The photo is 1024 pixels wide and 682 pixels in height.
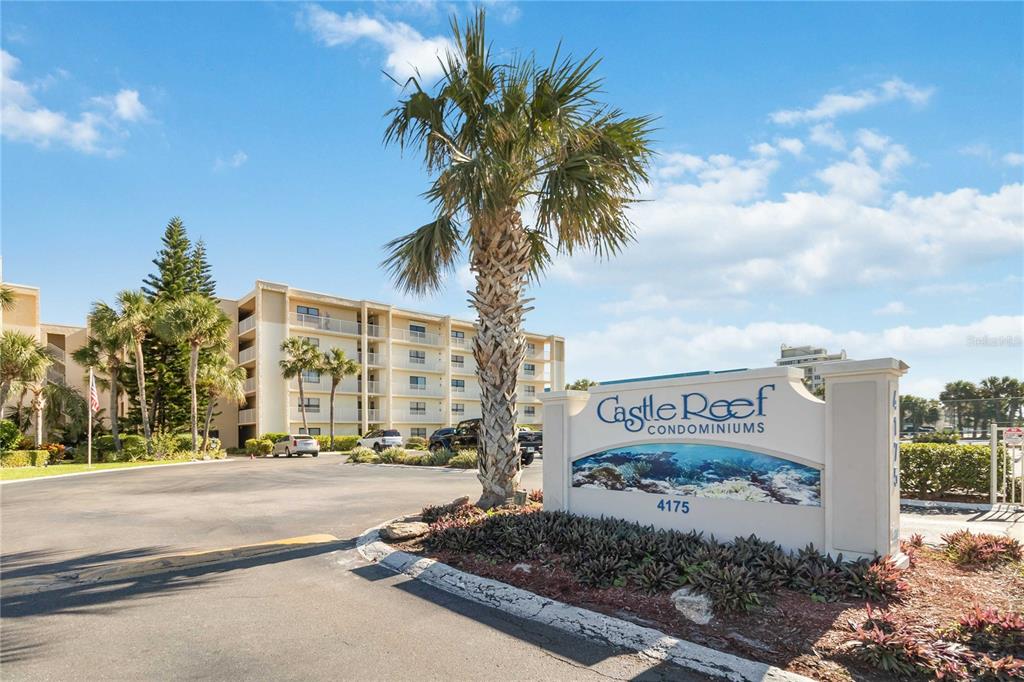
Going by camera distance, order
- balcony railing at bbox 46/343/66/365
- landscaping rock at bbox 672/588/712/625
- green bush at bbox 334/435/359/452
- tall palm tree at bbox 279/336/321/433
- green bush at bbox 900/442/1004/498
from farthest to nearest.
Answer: green bush at bbox 334/435/359/452
tall palm tree at bbox 279/336/321/433
balcony railing at bbox 46/343/66/365
green bush at bbox 900/442/1004/498
landscaping rock at bbox 672/588/712/625

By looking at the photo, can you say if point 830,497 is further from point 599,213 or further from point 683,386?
point 599,213

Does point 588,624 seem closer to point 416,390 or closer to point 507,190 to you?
point 507,190

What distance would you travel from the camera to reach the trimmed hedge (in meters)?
27.2

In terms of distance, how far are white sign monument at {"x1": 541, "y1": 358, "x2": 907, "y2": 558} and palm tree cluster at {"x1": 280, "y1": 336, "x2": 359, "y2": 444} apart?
38.1 metres

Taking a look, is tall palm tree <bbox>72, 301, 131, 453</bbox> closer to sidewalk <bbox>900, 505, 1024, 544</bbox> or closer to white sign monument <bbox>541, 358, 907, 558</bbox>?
white sign monument <bbox>541, 358, 907, 558</bbox>

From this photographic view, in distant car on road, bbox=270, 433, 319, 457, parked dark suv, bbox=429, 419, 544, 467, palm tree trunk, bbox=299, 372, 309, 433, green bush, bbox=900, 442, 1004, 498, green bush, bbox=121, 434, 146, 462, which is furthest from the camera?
palm tree trunk, bbox=299, 372, 309, 433

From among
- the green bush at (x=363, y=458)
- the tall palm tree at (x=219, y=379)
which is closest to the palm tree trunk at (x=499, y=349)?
the green bush at (x=363, y=458)

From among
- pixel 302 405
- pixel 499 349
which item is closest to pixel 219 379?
pixel 302 405

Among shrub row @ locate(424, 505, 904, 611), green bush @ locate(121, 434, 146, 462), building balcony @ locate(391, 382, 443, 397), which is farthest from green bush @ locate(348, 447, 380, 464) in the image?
building balcony @ locate(391, 382, 443, 397)

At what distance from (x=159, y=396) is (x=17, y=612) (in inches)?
1555

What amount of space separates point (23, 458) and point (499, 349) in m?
29.7

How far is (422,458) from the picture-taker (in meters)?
25.6

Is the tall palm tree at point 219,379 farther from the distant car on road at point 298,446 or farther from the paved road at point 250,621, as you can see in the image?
the paved road at point 250,621

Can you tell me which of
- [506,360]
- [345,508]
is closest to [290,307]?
[345,508]
